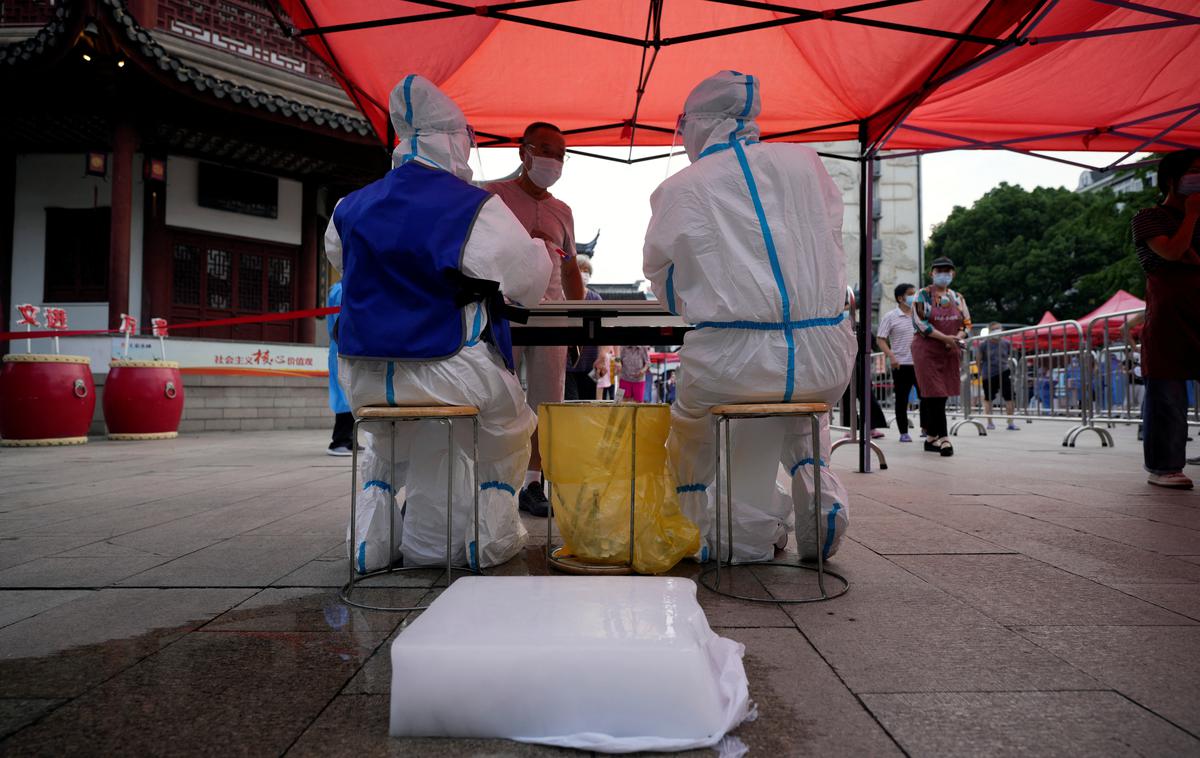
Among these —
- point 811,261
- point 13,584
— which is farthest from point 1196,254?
point 13,584

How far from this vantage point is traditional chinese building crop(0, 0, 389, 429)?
9500mm

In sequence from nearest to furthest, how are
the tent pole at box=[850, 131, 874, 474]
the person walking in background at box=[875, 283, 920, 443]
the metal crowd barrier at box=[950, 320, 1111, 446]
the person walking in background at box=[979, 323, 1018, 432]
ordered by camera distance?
1. the tent pole at box=[850, 131, 874, 474]
2. the person walking in background at box=[875, 283, 920, 443]
3. the metal crowd barrier at box=[950, 320, 1111, 446]
4. the person walking in background at box=[979, 323, 1018, 432]

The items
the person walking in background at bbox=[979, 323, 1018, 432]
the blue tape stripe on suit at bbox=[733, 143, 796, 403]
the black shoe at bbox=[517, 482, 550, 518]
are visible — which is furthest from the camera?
the person walking in background at bbox=[979, 323, 1018, 432]

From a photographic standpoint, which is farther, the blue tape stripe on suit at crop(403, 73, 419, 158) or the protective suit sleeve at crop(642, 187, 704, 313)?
the blue tape stripe on suit at crop(403, 73, 419, 158)

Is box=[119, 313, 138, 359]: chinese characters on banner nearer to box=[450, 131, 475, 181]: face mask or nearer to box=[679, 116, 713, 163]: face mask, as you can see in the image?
box=[450, 131, 475, 181]: face mask

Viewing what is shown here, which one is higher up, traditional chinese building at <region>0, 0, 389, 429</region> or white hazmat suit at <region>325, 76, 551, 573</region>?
traditional chinese building at <region>0, 0, 389, 429</region>

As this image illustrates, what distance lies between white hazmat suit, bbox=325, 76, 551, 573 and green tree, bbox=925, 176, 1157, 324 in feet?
121

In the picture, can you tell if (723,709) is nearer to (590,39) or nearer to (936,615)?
(936,615)

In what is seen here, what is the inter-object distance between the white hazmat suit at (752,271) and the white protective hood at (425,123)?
0.77m

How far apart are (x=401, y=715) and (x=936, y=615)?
146 cm

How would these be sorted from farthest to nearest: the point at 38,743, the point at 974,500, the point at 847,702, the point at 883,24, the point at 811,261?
1. the point at 974,500
2. the point at 883,24
3. the point at 811,261
4. the point at 847,702
5. the point at 38,743

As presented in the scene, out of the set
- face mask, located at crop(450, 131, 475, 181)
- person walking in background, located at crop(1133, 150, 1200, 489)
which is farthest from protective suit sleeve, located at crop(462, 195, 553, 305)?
person walking in background, located at crop(1133, 150, 1200, 489)

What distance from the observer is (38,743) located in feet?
4.30

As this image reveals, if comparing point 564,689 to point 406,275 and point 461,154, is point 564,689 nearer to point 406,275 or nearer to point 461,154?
point 406,275
